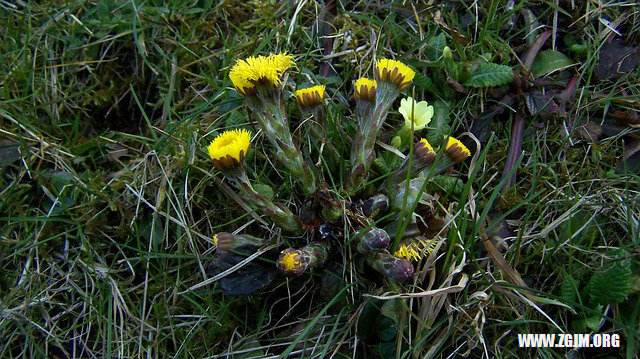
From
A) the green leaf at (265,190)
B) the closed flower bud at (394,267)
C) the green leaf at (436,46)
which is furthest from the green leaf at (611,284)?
the green leaf at (265,190)

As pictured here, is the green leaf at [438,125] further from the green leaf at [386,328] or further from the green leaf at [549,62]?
the green leaf at [386,328]

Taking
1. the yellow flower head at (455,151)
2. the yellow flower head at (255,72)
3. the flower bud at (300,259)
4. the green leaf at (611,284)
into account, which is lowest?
the green leaf at (611,284)

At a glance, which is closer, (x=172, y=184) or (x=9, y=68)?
(x=172, y=184)

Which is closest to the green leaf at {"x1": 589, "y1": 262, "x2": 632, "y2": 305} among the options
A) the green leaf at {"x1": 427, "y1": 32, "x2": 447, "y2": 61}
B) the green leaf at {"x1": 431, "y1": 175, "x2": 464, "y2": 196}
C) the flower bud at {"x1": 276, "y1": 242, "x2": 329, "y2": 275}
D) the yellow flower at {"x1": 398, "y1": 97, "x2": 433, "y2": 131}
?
the green leaf at {"x1": 431, "y1": 175, "x2": 464, "y2": 196}

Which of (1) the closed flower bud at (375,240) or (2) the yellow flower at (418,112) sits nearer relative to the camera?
(1) the closed flower bud at (375,240)

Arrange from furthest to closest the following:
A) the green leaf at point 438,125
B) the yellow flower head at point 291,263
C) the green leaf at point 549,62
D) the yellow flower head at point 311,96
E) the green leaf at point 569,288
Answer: the green leaf at point 549,62 < the green leaf at point 438,125 < the yellow flower head at point 311,96 < the green leaf at point 569,288 < the yellow flower head at point 291,263

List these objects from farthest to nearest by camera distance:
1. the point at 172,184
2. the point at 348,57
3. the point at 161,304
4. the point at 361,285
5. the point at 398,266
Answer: the point at 348,57 → the point at 172,184 → the point at 161,304 → the point at 361,285 → the point at 398,266

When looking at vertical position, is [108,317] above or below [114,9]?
below

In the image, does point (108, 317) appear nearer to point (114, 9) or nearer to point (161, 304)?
point (161, 304)

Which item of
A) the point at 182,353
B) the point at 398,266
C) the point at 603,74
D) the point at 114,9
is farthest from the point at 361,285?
the point at 114,9
